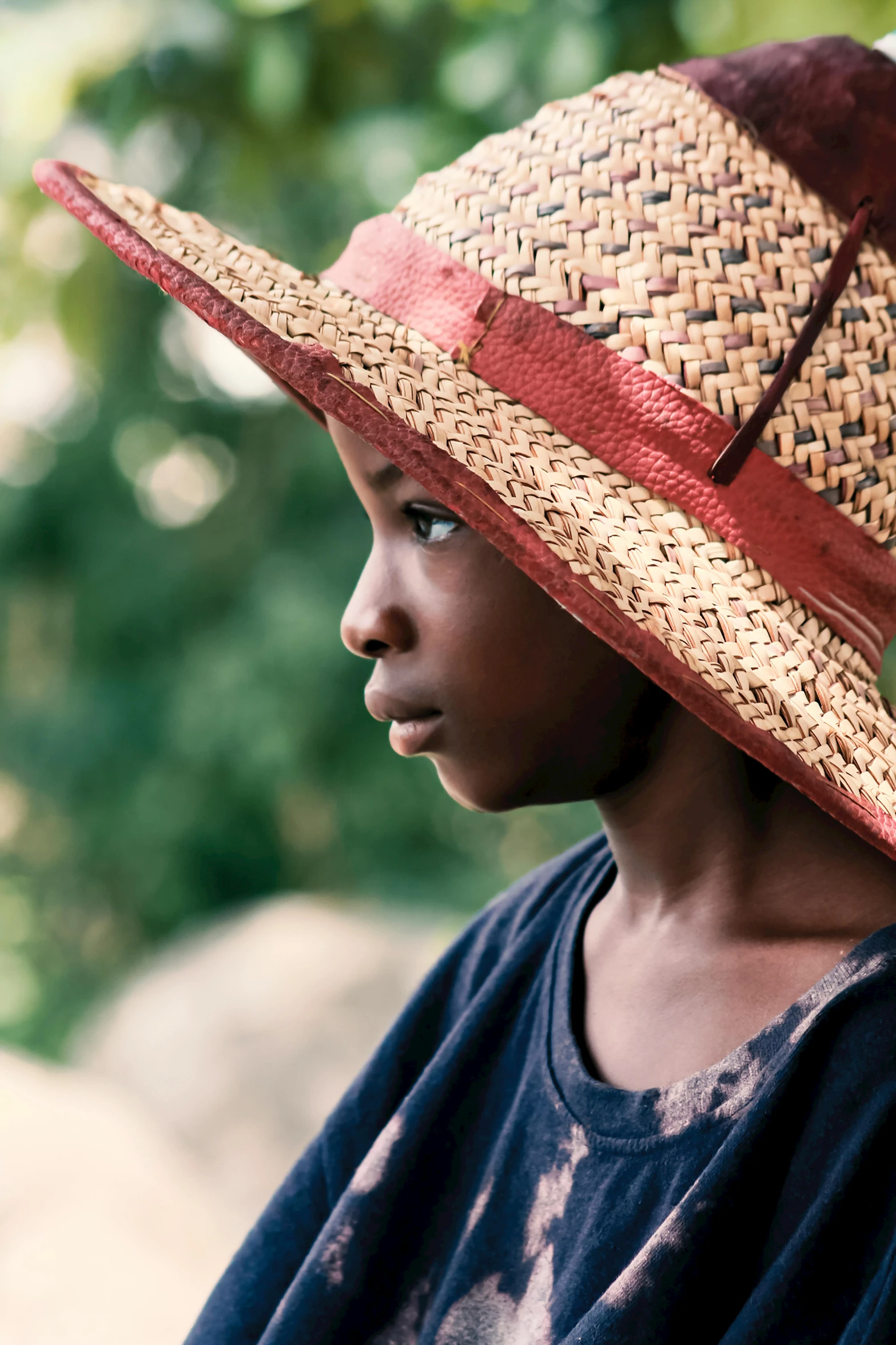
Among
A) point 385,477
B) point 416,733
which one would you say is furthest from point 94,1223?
point 385,477

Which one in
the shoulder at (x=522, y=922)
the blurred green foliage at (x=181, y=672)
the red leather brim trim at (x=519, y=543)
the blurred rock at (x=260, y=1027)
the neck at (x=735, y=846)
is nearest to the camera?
the red leather brim trim at (x=519, y=543)

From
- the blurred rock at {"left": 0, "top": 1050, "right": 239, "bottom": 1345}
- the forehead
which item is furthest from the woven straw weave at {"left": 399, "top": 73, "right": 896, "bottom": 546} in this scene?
the blurred rock at {"left": 0, "top": 1050, "right": 239, "bottom": 1345}

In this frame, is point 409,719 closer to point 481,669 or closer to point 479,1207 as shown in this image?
point 481,669

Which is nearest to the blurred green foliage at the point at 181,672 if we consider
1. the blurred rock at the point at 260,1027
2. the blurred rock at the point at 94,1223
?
the blurred rock at the point at 260,1027

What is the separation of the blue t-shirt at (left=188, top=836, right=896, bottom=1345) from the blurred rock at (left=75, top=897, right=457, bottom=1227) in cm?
158

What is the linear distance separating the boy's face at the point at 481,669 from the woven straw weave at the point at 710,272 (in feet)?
0.48

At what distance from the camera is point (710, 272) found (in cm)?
70

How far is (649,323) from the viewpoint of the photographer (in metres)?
0.70

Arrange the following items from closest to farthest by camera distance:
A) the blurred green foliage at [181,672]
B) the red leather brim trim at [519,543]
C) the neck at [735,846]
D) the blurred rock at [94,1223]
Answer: the red leather brim trim at [519,543] < the neck at [735,846] < the blurred rock at [94,1223] < the blurred green foliage at [181,672]

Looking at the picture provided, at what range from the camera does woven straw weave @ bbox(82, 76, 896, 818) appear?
63 cm

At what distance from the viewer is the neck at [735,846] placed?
72 centimetres

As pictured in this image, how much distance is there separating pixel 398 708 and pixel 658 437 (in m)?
0.23

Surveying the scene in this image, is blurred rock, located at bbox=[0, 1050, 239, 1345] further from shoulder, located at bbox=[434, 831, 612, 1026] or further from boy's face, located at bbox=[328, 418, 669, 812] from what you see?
boy's face, located at bbox=[328, 418, 669, 812]

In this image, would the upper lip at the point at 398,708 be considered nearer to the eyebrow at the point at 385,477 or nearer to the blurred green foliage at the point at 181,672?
the eyebrow at the point at 385,477
